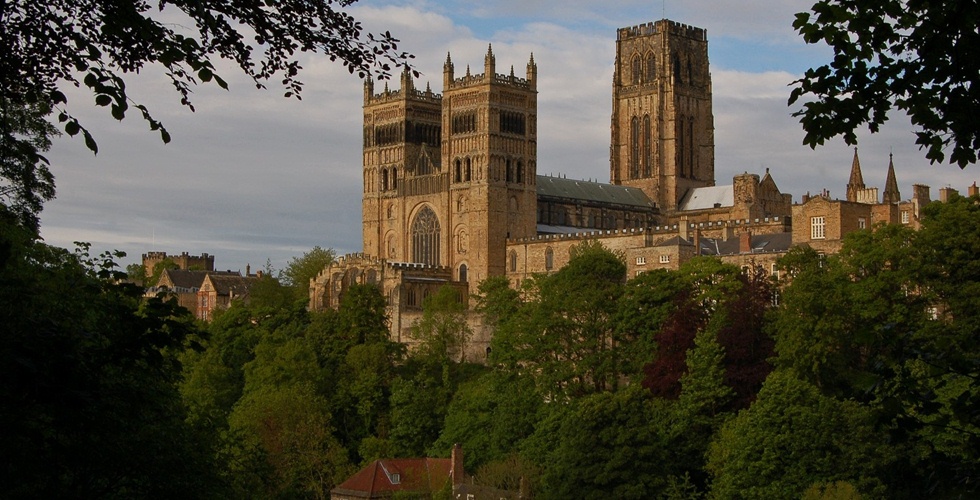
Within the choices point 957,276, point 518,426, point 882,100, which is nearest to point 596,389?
point 518,426

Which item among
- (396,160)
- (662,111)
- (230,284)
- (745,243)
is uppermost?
(662,111)

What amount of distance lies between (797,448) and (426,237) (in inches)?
2374

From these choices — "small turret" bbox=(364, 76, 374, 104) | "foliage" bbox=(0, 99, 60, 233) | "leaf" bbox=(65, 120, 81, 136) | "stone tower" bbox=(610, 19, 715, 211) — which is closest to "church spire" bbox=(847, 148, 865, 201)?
"stone tower" bbox=(610, 19, 715, 211)

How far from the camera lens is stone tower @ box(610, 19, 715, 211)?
12481 centimetres

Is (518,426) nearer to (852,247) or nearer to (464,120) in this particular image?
(852,247)

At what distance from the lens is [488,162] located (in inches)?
4227

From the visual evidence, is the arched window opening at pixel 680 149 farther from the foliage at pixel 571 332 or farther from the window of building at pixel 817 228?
the window of building at pixel 817 228

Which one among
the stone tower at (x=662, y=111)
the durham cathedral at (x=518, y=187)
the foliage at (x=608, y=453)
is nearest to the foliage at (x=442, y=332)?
the durham cathedral at (x=518, y=187)

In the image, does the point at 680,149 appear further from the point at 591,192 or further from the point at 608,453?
the point at 608,453

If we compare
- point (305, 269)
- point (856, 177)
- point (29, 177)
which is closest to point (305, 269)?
point (305, 269)

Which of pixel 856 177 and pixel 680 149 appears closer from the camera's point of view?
pixel 856 177

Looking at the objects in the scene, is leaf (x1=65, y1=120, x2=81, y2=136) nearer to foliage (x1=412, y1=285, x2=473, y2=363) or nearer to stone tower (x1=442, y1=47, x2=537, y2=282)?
foliage (x1=412, y1=285, x2=473, y2=363)

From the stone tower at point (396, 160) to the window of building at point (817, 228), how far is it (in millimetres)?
40273

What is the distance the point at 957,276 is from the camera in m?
59.7
